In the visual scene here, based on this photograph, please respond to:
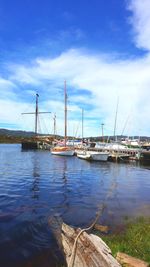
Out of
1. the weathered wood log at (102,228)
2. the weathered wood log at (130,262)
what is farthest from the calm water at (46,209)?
the weathered wood log at (130,262)

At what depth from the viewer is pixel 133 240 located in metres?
11.8

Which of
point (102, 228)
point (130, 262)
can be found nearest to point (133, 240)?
point (102, 228)

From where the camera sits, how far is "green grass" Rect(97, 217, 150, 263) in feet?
33.4

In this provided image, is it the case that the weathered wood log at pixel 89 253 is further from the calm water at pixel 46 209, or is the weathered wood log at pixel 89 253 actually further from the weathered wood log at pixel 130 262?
the calm water at pixel 46 209

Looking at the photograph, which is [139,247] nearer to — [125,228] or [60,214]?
[125,228]

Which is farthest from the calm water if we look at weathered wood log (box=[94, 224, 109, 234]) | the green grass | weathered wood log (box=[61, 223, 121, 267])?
weathered wood log (box=[61, 223, 121, 267])

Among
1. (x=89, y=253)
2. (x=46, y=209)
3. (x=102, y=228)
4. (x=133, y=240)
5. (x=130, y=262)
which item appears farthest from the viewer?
(x=46, y=209)

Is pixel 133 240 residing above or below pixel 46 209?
above

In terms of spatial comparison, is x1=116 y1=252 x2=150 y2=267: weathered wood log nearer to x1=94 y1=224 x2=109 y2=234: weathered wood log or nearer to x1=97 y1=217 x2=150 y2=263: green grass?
x1=97 y1=217 x2=150 y2=263: green grass

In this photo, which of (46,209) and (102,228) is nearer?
(102,228)

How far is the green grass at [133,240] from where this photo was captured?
10173 millimetres

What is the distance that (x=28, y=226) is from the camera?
14.8 m

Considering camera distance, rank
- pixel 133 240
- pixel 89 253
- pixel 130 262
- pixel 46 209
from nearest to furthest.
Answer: pixel 89 253, pixel 130 262, pixel 133 240, pixel 46 209

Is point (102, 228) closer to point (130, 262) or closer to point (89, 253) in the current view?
point (130, 262)
